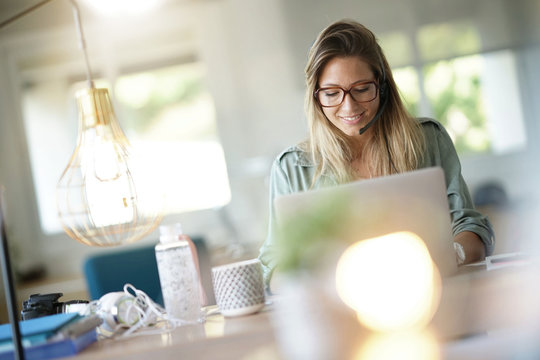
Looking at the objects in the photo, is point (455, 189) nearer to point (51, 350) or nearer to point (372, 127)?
point (372, 127)

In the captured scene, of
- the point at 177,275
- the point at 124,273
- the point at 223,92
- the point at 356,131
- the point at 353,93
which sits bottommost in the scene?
the point at 124,273

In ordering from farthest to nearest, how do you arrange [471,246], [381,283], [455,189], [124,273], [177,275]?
[124,273], [455,189], [471,246], [177,275], [381,283]

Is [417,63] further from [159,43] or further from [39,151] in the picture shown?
[39,151]

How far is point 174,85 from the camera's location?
209 inches

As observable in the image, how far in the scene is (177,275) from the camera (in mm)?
1401

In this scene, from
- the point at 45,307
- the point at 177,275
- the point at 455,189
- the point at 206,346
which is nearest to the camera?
the point at 206,346

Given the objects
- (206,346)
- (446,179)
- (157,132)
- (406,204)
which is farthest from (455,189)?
(157,132)

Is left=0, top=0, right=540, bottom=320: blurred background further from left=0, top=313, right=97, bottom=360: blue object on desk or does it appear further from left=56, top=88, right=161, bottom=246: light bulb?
left=0, top=313, right=97, bottom=360: blue object on desk

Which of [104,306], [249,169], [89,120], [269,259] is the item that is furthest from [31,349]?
[249,169]

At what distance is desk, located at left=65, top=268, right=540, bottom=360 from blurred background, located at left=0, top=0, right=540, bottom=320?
12.6ft

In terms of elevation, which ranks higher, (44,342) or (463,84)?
(463,84)

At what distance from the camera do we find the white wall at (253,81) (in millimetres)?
5184

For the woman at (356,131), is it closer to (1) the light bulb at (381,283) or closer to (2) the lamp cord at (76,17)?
(2) the lamp cord at (76,17)

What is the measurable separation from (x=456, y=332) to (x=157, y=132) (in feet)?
14.6
